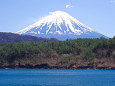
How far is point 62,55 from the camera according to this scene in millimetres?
97750

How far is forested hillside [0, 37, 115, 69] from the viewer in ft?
302

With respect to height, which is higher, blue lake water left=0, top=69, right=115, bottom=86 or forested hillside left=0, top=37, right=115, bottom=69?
forested hillside left=0, top=37, right=115, bottom=69

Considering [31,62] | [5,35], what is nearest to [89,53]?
[31,62]

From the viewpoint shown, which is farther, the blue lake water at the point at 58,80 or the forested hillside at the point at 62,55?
the forested hillside at the point at 62,55

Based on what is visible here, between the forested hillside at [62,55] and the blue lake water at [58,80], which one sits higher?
the forested hillside at [62,55]

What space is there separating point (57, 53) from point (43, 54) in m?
5.15

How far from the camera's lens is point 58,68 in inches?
3755

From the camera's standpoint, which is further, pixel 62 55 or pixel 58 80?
pixel 62 55

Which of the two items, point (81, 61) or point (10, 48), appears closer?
point (81, 61)

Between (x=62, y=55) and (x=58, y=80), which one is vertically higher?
(x=62, y=55)

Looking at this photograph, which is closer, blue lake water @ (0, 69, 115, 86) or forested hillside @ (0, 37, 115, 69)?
blue lake water @ (0, 69, 115, 86)

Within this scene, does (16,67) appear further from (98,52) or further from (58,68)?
(98,52)

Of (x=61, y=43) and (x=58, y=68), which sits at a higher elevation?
(x=61, y=43)

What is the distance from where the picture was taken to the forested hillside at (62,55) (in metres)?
92.1
